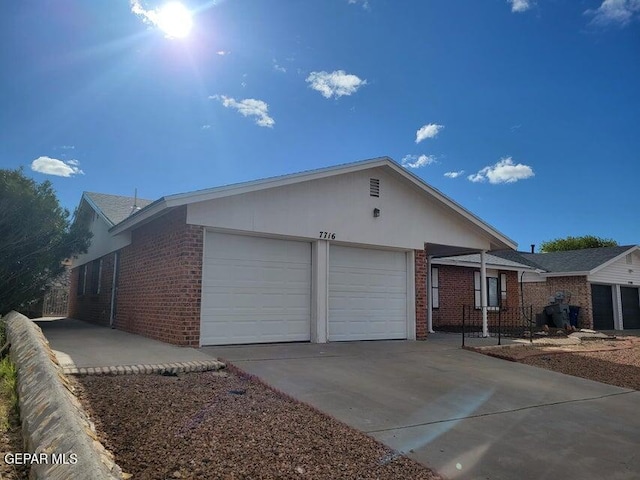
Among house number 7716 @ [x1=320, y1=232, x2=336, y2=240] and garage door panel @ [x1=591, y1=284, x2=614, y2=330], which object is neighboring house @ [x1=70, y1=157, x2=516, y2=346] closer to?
house number 7716 @ [x1=320, y1=232, x2=336, y2=240]

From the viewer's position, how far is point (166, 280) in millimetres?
9914

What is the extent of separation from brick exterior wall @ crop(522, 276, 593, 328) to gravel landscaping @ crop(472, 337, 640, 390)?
439 inches

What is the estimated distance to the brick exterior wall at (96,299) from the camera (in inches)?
597

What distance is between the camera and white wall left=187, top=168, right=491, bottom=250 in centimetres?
959

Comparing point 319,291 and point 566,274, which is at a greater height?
point 566,274

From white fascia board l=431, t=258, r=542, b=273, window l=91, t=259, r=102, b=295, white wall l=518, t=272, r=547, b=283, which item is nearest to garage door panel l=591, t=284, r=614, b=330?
white wall l=518, t=272, r=547, b=283

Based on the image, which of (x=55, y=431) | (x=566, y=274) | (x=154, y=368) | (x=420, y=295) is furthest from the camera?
(x=566, y=274)

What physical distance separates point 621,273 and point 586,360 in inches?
670

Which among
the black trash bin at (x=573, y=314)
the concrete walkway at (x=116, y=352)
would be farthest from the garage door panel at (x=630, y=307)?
the concrete walkway at (x=116, y=352)

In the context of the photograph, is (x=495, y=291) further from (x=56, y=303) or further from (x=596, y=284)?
(x=56, y=303)

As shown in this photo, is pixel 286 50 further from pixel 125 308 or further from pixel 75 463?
pixel 75 463

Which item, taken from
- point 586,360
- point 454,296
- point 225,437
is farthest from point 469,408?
point 454,296

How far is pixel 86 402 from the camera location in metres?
4.77

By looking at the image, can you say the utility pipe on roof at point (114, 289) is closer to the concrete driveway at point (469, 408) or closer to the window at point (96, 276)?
the window at point (96, 276)
